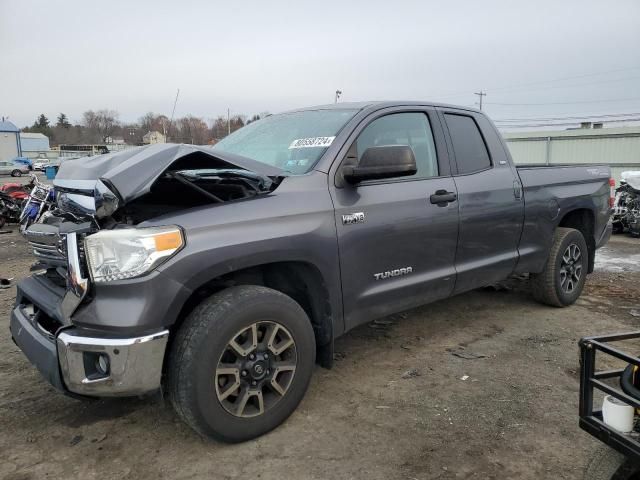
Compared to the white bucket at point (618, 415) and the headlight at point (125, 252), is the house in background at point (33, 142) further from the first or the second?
the white bucket at point (618, 415)

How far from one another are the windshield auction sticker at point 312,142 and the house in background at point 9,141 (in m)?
74.4

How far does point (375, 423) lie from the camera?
3.03 m

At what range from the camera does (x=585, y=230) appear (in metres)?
5.40

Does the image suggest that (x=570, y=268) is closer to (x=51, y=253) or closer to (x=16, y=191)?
(x=51, y=253)

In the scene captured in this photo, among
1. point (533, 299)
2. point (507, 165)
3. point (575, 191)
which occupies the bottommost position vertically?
point (533, 299)

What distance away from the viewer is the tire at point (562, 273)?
4.95 m

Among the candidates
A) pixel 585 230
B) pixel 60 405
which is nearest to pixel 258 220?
pixel 60 405

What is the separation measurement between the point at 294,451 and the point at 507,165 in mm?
3063

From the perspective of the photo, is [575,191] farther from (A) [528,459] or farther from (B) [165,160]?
(B) [165,160]

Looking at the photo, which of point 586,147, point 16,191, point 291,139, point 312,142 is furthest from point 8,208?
point 586,147

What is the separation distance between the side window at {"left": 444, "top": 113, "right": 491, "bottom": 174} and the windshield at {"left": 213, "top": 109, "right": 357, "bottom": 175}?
3.30 feet

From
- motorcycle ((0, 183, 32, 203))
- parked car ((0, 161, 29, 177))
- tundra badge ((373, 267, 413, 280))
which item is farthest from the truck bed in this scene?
parked car ((0, 161, 29, 177))

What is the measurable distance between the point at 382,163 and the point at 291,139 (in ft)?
2.76

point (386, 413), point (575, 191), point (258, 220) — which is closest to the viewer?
point (258, 220)
